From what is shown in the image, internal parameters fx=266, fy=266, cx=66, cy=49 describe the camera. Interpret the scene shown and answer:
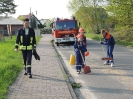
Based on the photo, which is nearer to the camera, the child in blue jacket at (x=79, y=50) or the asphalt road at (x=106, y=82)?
the asphalt road at (x=106, y=82)

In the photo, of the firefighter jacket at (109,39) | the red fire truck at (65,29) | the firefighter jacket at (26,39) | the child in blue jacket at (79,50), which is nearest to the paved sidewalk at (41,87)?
the child in blue jacket at (79,50)

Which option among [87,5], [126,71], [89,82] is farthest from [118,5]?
[87,5]

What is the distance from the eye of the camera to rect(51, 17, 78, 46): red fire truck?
25719 millimetres

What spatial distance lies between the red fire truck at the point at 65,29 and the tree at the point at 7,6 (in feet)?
38.2

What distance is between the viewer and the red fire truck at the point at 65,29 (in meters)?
25.7

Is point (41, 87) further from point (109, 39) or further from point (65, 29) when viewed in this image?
point (65, 29)

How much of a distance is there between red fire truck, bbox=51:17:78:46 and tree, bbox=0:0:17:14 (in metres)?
11.6

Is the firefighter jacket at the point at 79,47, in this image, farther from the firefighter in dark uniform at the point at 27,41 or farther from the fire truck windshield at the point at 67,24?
the fire truck windshield at the point at 67,24

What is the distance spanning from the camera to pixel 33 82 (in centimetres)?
816

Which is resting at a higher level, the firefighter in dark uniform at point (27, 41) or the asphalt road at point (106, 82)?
the firefighter in dark uniform at point (27, 41)

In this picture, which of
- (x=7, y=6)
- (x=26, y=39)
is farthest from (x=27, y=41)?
(x=7, y=6)

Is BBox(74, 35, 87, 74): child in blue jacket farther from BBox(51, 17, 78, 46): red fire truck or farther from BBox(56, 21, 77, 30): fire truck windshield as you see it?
BBox(56, 21, 77, 30): fire truck windshield

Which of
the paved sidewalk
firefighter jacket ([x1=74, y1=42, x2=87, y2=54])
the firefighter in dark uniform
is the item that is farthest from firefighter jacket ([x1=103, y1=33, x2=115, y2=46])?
the firefighter in dark uniform

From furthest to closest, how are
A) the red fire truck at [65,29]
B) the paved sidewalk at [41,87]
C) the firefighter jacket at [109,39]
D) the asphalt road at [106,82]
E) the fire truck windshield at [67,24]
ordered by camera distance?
the fire truck windshield at [67,24], the red fire truck at [65,29], the firefighter jacket at [109,39], the asphalt road at [106,82], the paved sidewalk at [41,87]
